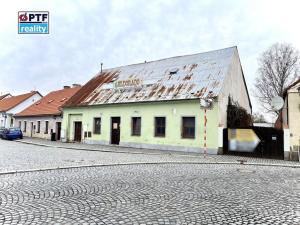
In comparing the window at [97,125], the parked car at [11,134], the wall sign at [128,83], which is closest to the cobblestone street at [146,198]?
the wall sign at [128,83]

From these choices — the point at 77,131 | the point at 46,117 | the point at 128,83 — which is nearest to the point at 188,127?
the point at 128,83

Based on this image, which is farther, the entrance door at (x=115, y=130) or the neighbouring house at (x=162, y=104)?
the entrance door at (x=115, y=130)

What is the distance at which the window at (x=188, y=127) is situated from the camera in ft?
70.5

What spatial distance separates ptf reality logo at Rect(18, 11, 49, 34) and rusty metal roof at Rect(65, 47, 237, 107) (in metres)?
9.38

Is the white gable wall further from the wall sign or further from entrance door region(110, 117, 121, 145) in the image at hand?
entrance door region(110, 117, 121, 145)

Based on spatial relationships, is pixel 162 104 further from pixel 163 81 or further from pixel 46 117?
pixel 46 117

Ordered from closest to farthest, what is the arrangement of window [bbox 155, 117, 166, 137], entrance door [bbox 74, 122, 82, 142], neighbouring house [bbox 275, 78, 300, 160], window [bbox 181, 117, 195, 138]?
neighbouring house [bbox 275, 78, 300, 160]
window [bbox 181, 117, 195, 138]
window [bbox 155, 117, 166, 137]
entrance door [bbox 74, 122, 82, 142]

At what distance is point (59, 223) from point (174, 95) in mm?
17926

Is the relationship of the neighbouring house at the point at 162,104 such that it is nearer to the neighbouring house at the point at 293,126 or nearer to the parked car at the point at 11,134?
the neighbouring house at the point at 293,126

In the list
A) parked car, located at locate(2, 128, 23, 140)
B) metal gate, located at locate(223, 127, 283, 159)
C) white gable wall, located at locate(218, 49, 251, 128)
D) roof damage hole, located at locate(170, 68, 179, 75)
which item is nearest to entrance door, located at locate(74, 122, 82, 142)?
parked car, located at locate(2, 128, 23, 140)

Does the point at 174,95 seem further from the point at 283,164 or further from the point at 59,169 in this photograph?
the point at 59,169

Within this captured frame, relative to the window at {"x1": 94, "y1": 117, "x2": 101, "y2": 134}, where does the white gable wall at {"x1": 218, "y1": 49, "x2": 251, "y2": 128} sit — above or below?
above

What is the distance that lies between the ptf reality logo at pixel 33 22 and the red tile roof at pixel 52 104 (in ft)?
56.5

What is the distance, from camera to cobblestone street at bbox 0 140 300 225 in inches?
215
